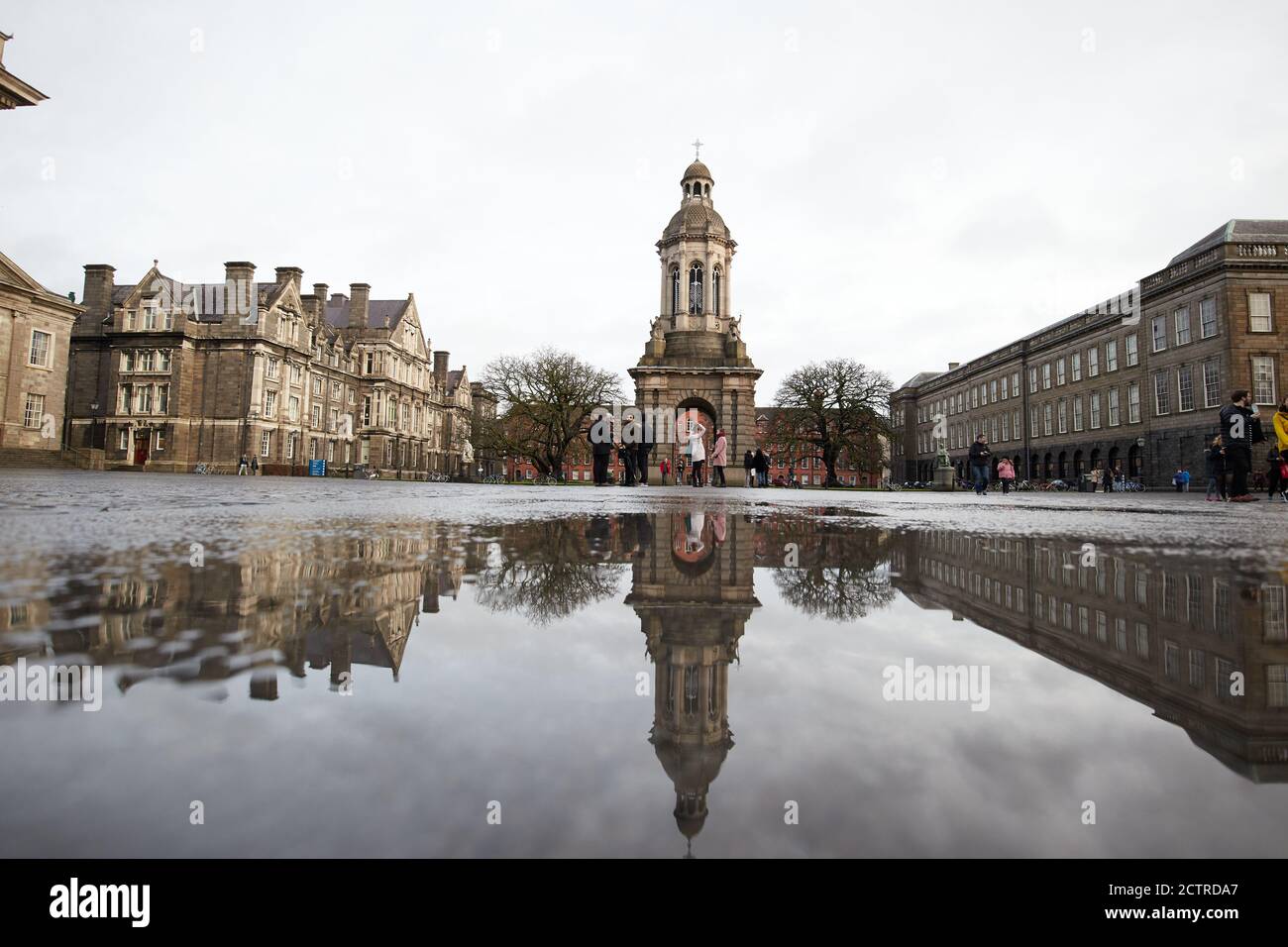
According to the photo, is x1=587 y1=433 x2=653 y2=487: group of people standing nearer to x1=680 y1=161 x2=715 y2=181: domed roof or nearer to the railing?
x1=680 y1=161 x2=715 y2=181: domed roof

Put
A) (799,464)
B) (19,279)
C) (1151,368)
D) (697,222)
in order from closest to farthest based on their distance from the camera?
1. (19,279)
2. (697,222)
3. (1151,368)
4. (799,464)

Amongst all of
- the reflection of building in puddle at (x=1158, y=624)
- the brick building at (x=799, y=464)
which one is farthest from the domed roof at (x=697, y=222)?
the reflection of building in puddle at (x=1158, y=624)

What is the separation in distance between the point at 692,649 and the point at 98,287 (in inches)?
2335

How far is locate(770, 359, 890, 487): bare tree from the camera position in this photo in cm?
5634

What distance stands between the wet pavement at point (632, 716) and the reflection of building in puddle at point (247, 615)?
0.5 inches

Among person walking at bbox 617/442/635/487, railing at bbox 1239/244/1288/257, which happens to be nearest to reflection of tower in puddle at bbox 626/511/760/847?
person walking at bbox 617/442/635/487

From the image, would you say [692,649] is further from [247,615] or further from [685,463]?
[685,463]

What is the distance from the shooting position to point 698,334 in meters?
38.0

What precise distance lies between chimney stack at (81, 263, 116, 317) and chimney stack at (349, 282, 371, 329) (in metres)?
18.6

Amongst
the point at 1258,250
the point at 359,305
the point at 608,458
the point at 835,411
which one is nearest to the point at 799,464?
the point at 835,411
